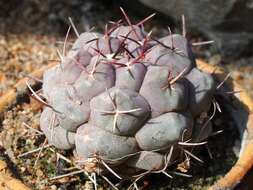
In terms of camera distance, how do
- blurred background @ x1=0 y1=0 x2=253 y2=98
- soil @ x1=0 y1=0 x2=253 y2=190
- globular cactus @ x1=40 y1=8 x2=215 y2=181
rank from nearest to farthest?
1. globular cactus @ x1=40 y1=8 x2=215 y2=181
2. soil @ x1=0 y1=0 x2=253 y2=190
3. blurred background @ x1=0 y1=0 x2=253 y2=98

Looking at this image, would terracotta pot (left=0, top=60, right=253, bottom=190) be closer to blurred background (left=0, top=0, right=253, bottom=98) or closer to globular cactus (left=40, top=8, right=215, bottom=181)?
globular cactus (left=40, top=8, right=215, bottom=181)

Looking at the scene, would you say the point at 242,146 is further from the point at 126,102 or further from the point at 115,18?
the point at 115,18

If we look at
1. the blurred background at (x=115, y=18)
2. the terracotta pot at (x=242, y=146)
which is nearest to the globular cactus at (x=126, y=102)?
the terracotta pot at (x=242, y=146)

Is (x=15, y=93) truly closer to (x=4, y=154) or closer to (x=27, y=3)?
(x=4, y=154)

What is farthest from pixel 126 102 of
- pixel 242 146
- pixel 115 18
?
pixel 115 18

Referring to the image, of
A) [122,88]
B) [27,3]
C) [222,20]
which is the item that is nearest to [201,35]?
[222,20]

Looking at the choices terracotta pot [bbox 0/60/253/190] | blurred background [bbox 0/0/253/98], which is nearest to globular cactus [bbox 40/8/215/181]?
terracotta pot [bbox 0/60/253/190]
